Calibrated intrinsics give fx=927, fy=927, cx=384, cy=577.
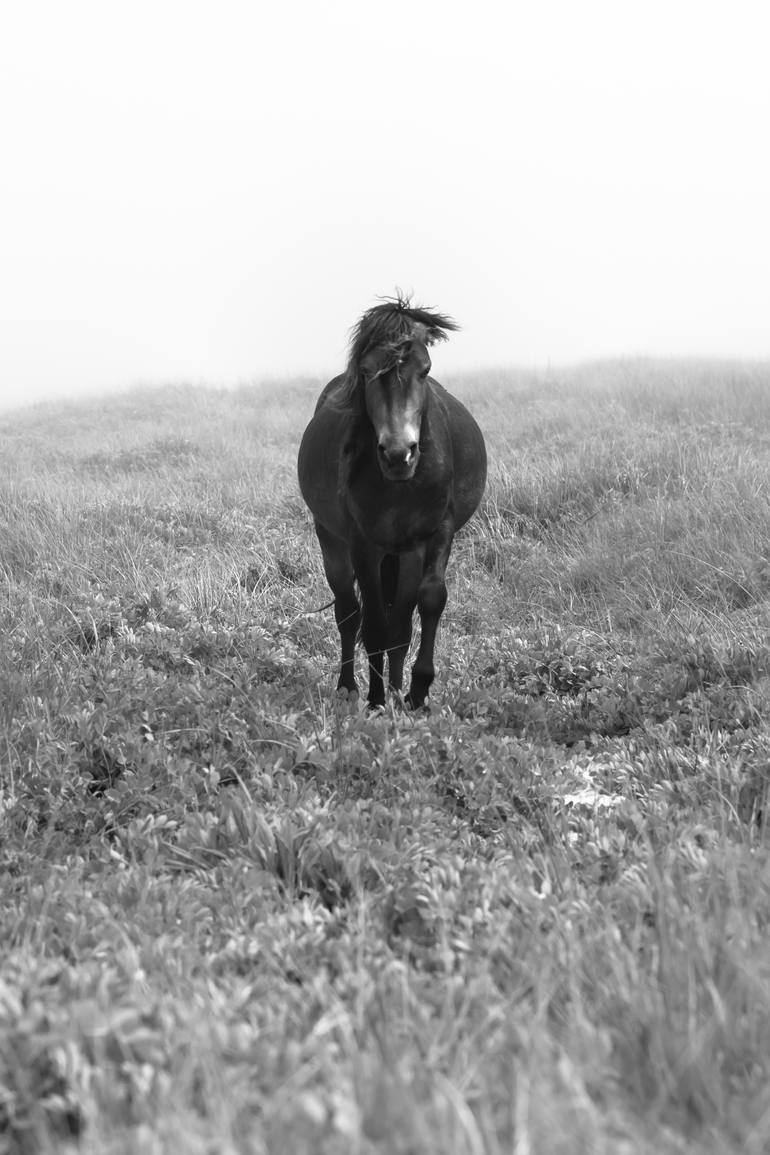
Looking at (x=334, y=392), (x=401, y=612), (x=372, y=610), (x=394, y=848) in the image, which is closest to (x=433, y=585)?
(x=401, y=612)

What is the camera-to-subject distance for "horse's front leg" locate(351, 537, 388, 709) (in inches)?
223

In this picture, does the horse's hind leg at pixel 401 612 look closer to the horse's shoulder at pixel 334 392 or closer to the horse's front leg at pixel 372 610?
the horse's front leg at pixel 372 610

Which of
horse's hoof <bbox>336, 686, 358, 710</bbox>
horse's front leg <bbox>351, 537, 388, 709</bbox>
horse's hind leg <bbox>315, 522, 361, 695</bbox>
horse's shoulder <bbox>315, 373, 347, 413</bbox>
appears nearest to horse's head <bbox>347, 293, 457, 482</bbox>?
horse's shoulder <bbox>315, 373, 347, 413</bbox>

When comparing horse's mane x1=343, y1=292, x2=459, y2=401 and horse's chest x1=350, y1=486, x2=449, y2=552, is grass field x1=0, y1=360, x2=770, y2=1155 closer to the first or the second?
horse's chest x1=350, y1=486, x2=449, y2=552

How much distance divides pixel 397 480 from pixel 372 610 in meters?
1.02

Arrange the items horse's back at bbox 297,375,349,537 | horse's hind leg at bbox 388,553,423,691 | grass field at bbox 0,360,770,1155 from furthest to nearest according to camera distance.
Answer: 1. horse's back at bbox 297,375,349,537
2. horse's hind leg at bbox 388,553,423,691
3. grass field at bbox 0,360,770,1155

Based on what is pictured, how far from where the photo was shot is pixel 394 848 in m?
3.16

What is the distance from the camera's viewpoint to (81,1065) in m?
1.72

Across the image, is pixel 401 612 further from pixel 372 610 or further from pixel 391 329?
pixel 391 329

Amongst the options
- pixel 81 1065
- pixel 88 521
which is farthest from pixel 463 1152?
pixel 88 521

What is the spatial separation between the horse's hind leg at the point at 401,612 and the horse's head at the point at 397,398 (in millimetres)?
764

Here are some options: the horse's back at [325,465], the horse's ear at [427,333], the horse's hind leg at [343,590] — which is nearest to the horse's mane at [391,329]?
the horse's ear at [427,333]

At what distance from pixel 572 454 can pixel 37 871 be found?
389 inches

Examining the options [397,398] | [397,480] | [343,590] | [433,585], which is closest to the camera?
[397,398]
